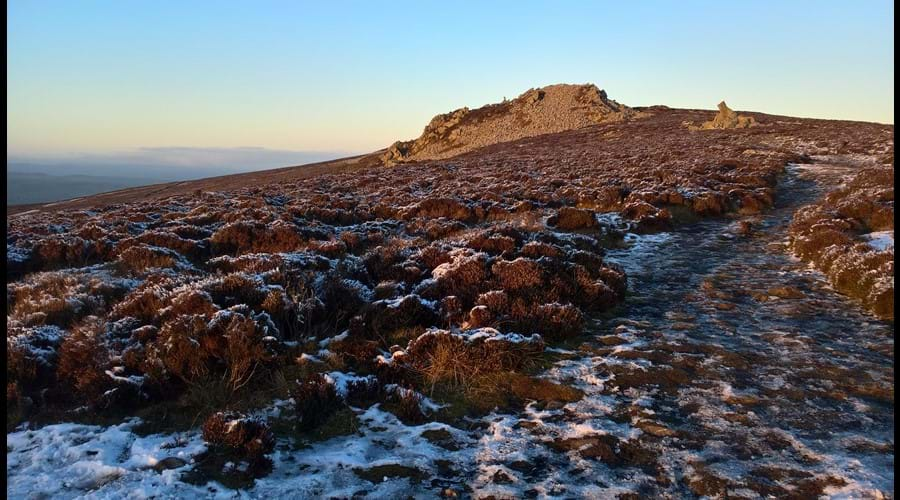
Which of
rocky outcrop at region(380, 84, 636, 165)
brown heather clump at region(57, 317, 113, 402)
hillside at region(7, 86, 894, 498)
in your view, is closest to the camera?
hillside at region(7, 86, 894, 498)

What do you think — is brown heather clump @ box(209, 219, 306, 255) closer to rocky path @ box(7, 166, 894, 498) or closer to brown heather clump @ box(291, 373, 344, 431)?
brown heather clump @ box(291, 373, 344, 431)

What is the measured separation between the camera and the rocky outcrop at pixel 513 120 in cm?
6688

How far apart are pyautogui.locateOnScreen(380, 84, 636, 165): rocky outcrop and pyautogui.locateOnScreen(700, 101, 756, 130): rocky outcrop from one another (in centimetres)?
1717

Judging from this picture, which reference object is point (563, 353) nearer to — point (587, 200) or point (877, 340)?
point (877, 340)

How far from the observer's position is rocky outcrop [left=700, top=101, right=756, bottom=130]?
51812mm

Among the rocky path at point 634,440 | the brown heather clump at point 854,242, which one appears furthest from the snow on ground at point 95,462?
the brown heather clump at point 854,242

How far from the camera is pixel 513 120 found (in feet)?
243

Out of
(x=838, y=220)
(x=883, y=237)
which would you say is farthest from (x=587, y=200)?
(x=883, y=237)

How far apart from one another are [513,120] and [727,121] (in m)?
29.7

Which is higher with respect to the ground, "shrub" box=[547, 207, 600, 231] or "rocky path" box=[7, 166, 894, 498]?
"shrub" box=[547, 207, 600, 231]

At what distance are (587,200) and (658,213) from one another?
3.40 meters

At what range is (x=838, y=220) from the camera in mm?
11836

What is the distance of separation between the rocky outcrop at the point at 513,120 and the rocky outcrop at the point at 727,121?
17.2 m

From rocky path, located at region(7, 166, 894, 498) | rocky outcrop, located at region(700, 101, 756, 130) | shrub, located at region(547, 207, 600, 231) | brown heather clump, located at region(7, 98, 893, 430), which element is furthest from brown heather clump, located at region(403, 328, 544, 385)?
rocky outcrop, located at region(700, 101, 756, 130)
